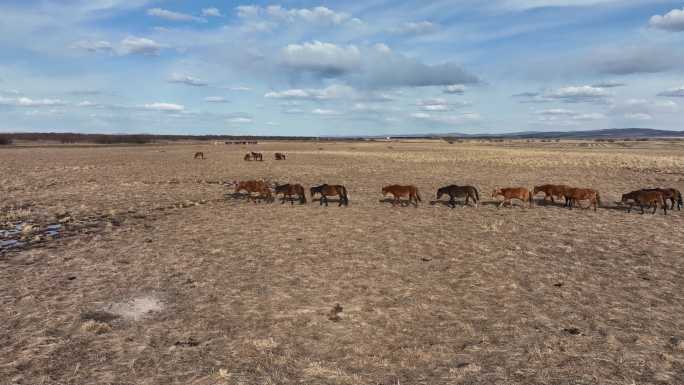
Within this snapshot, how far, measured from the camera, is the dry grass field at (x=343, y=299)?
571 centimetres

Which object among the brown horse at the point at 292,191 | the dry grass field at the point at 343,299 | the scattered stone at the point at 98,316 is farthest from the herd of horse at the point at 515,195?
the scattered stone at the point at 98,316

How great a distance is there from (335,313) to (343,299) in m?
0.67

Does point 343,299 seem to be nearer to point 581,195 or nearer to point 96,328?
point 96,328

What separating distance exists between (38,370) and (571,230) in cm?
1423

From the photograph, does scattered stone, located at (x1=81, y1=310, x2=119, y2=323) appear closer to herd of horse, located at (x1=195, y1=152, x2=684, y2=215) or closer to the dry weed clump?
the dry weed clump

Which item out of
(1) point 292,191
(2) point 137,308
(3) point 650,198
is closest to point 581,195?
(3) point 650,198

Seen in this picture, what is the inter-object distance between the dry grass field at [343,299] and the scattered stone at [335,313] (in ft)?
0.26

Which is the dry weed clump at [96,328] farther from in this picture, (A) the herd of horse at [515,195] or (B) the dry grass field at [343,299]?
(A) the herd of horse at [515,195]

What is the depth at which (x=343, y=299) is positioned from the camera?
8062 millimetres

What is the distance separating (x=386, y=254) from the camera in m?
11.2

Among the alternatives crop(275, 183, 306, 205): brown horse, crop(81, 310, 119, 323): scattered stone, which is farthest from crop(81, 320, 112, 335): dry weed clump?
crop(275, 183, 306, 205): brown horse

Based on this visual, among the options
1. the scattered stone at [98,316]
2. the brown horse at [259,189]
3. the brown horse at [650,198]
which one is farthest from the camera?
the brown horse at [259,189]

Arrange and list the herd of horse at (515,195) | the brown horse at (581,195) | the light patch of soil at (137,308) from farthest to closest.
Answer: the brown horse at (581,195)
the herd of horse at (515,195)
the light patch of soil at (137,308)

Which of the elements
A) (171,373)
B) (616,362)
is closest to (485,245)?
(616,362)
